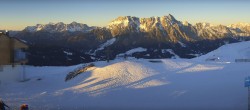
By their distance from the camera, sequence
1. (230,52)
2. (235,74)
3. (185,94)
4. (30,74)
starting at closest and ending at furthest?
(185,94)
(235,74)
(30,74)
(230,52)

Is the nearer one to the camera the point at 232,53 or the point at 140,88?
the point at 140,88

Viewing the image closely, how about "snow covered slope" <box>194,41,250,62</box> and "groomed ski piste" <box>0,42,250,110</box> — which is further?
"snow covered slope" <box>194,41,250,62</box>

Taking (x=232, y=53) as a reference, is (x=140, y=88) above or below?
below

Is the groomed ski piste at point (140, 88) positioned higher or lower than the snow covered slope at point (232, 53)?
lower

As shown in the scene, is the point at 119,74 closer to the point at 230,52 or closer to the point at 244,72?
the point at 244,72

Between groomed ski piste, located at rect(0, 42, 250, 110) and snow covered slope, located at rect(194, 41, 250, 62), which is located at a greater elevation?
snow covered slope, located at rect(194, 41, 250, 62)

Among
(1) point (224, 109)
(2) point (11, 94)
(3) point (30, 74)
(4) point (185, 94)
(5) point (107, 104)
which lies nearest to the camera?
(1) point (224, 109)

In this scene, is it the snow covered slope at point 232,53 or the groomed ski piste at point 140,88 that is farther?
the snow covered slope at point 232,53

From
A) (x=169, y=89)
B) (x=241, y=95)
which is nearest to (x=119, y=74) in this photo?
(x=169, y=89)
